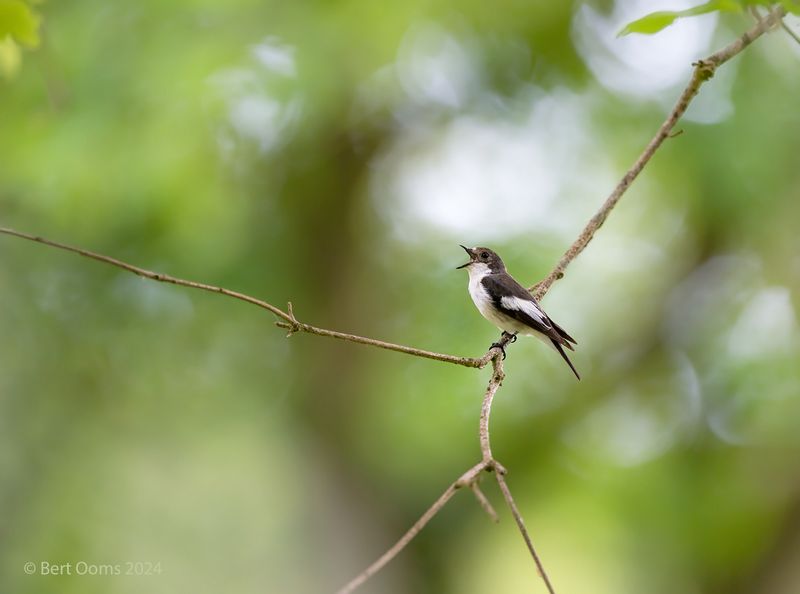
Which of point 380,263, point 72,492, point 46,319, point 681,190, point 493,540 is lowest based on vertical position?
point 493,540

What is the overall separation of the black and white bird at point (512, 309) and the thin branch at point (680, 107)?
60cm

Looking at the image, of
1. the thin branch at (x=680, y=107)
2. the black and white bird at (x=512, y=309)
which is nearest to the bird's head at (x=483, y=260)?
the black and white bird at (x=512, y=309)

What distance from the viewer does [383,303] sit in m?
9.02

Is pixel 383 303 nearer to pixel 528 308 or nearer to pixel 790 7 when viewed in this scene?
pixel 528 308

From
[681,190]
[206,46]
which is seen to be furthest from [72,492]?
[681,190]

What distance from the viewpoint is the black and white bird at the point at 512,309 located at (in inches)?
147

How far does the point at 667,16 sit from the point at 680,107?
0.63 meters

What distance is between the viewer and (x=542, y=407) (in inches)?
325

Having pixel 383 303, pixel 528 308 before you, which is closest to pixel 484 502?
pixel 528 308

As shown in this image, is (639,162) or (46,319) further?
(46,319)

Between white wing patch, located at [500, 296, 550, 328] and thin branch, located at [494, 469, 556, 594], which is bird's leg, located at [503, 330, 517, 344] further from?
thin branch, located at [494, 469, 556, 594]

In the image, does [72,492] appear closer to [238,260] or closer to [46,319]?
[46,319]

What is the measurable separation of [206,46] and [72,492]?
18.6 ft

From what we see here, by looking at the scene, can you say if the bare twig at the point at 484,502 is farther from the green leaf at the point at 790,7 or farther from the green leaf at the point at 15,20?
the green leaf at the point at 15,20
